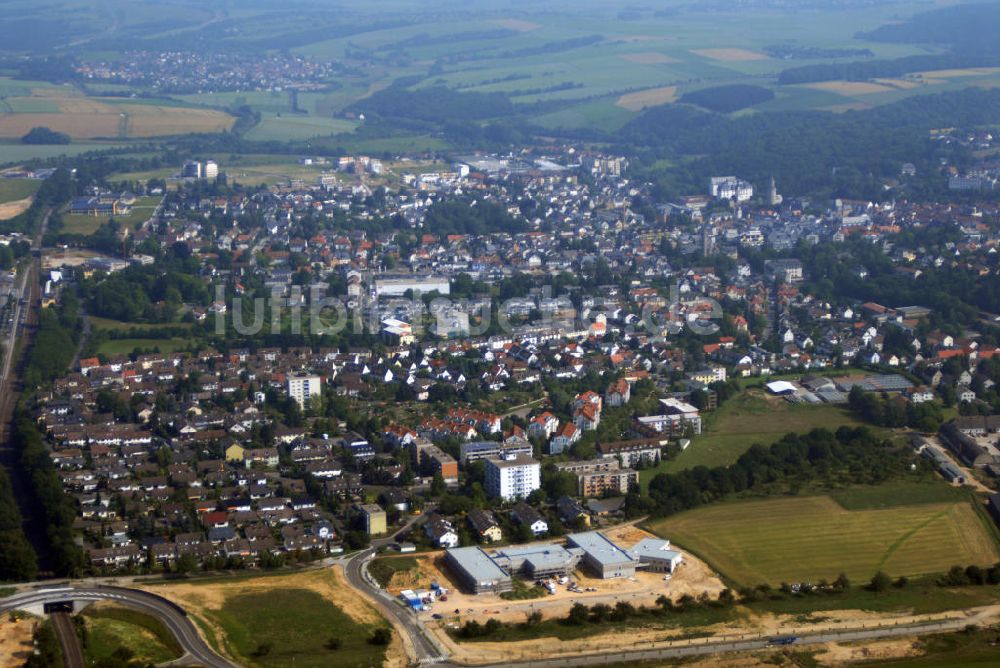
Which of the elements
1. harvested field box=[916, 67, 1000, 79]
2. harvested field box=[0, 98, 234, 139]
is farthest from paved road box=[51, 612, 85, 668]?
harvested field box=[916, 67, 1000, 79]

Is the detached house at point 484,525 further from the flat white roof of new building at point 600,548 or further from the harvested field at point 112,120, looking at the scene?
the harvested field at point 112,120

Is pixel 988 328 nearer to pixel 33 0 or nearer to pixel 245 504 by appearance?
pixel 245 504

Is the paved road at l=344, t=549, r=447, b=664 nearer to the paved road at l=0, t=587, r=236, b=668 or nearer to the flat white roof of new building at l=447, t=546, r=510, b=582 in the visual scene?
the flat white roof of new building at l=447, t=546, r=510, b=582

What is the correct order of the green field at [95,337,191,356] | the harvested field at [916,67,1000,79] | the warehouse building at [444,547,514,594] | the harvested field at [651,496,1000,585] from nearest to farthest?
the warehouse building at [444,547,514,594]
the harvested field at [651,496,1000,585]
the green field at [95,337,191,356]
the harvested field at [916,67,1000,79]

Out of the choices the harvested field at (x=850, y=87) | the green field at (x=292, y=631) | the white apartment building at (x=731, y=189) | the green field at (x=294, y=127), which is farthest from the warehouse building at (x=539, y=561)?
the harvested field at (x=850, y=87)

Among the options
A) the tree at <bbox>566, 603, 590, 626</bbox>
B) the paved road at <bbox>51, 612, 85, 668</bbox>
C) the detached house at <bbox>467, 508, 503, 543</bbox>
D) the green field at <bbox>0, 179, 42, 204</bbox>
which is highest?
the paved road at <bbox>51, 612, 85, 668</bbox>

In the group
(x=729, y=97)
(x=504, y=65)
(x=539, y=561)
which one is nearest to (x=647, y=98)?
(x=729, y=97)
